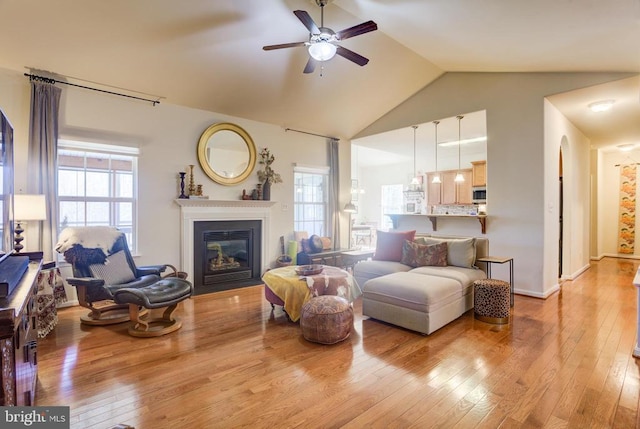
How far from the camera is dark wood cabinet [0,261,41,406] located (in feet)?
3.87

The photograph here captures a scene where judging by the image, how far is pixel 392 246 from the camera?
4.59 meters

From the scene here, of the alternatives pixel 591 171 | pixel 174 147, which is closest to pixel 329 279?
pixel 174 147

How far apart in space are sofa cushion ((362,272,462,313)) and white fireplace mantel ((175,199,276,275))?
102 inches

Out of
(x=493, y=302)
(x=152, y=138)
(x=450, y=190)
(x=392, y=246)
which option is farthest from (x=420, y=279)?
(x=450, y=190)

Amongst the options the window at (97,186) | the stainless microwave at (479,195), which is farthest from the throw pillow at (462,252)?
the window at (97,186)

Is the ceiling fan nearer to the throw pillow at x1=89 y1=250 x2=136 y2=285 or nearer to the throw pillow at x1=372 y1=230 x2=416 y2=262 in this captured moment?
the throw pillow at x1=372 y1=230 x2=416 y2=262

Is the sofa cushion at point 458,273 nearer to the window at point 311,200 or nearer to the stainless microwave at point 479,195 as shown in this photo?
the window at point 311,200

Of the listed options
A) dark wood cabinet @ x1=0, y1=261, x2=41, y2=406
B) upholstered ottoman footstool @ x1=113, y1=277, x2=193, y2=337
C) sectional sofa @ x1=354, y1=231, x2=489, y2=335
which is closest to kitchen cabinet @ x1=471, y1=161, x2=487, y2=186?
sectional sofa @ x1=354, y1=231, x2=489, y2=335

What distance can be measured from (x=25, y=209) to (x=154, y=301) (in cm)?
165

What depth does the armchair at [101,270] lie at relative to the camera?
3.22 metres

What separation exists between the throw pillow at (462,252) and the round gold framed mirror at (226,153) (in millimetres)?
3404

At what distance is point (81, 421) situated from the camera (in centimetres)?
187

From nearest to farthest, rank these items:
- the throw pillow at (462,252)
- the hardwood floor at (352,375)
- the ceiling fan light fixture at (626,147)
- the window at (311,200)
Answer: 1. the hardwood floor at (352,375)
2. the throw pillow at (462,252)
3. the window at (311,200)
4. the ceiling fan light fixture at (626,147)

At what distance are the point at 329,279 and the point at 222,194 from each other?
2627 millimetres
